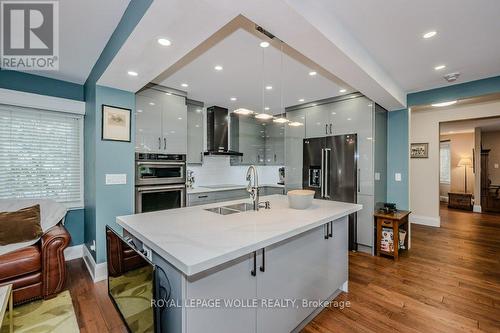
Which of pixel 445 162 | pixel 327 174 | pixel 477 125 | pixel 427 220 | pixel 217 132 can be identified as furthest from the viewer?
pixel 445 162

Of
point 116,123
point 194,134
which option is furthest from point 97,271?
point 194,134

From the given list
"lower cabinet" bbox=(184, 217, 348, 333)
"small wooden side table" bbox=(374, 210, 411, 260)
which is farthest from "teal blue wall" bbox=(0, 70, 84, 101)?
"small wooden side table" bbox=(374, 210, 411, 260)

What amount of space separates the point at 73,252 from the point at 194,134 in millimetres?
2505

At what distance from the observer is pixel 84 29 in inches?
79.5

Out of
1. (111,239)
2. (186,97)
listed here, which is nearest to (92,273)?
(111,239)

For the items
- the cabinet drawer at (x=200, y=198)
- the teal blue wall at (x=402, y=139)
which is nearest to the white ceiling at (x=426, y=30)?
the teal blue wall at (x=402, y=139)

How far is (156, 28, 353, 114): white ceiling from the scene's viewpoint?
231cm

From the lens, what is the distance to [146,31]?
63.6 inches

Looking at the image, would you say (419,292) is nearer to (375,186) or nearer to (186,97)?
(375,186)

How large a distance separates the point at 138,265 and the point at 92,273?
202 centimetres

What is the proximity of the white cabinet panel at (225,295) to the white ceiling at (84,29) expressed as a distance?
6.59 feet

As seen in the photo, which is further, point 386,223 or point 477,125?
point 477,125

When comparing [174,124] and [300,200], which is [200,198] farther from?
[300,200]

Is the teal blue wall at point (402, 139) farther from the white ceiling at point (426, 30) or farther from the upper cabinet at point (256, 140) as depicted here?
the upper cabinet at point (256, 140)
